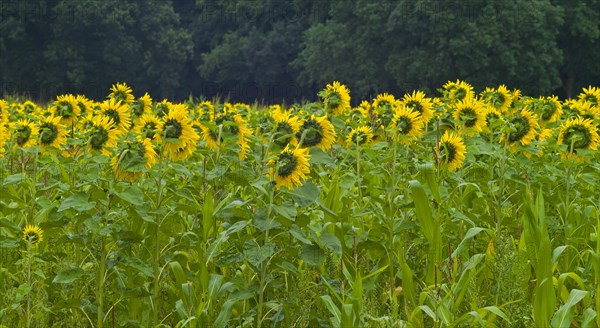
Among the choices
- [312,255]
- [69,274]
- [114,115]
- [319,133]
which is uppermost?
[319,133]

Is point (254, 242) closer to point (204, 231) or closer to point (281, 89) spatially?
point (204, 231)

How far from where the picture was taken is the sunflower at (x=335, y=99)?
4.51m

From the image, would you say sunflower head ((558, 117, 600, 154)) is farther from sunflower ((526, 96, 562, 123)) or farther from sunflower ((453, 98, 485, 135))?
sunflower ((526, 96, 562, 123))

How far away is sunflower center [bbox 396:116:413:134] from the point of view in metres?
3.92

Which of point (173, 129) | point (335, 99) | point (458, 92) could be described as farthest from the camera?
point (458, 92)

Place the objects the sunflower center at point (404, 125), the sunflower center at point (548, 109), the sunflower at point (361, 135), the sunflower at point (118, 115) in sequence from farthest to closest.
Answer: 1. the sunflower center at point (548, 109)
2. the sunflower at point (361, 135)
3. the sunflower center at point (404, 125)
4. the sunflower at point (118, 115)

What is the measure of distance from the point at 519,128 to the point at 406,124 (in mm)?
621

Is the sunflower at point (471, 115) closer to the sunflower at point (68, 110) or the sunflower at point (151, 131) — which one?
the sunflower at point (151, 131)

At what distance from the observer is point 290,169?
2840 mm

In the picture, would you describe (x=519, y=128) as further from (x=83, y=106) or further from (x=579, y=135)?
(x=83, y=106)

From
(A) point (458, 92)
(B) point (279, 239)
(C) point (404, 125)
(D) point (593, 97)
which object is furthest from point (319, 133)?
(D) point (593, 97)

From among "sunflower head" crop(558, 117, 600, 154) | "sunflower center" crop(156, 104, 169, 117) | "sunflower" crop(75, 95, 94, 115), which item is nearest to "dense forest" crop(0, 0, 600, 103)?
"sunflower center" crop(156, 104, 169, 117)

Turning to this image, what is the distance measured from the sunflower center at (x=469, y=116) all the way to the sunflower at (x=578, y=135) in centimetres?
48

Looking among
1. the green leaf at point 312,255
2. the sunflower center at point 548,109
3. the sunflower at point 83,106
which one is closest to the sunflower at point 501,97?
the sunflower center at point 548,109
